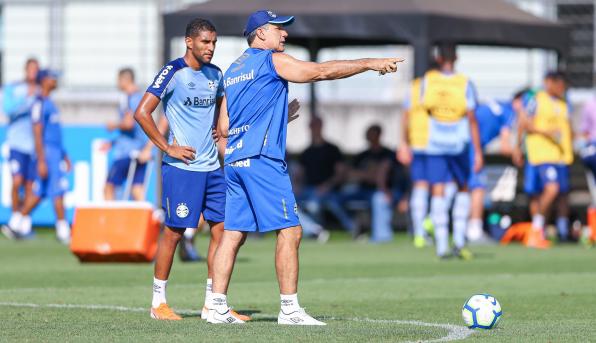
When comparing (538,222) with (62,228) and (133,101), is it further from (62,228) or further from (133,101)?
(62,228)

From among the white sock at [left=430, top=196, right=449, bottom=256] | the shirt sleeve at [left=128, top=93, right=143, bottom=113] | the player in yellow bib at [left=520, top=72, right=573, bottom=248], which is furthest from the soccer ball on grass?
the player in yellow bib at [left=520, top=72, right=573, bottom=248]

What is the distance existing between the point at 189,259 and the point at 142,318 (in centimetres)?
580

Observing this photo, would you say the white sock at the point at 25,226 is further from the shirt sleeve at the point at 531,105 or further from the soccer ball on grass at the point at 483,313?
the soccer ball on grass at the point at 483,313

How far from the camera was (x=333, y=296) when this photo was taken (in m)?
11.3

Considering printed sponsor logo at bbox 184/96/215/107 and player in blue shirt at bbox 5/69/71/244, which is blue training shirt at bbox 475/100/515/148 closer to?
player in blue shirt at bbox 5/69/71/244

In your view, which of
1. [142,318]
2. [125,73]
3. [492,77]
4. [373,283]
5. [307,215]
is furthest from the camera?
[492,77]

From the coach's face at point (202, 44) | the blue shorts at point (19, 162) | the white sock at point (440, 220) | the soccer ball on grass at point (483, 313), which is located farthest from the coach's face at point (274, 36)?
the blue shorts at point (19, 162)

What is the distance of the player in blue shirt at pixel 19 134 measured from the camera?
19375 millimetres

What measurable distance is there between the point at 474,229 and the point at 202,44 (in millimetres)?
10404

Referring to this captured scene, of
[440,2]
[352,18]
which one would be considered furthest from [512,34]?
[352,18]

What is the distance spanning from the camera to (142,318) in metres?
9.34

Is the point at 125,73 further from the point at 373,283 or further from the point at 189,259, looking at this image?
the point at 373,283

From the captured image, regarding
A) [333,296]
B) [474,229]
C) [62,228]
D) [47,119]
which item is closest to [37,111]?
[47,119]

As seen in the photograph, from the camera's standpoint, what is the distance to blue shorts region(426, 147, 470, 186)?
1559cm
